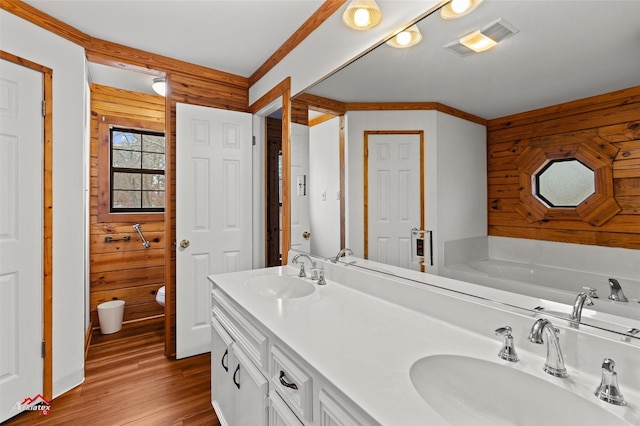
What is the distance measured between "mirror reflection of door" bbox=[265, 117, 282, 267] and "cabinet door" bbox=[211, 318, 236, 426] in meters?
1.13

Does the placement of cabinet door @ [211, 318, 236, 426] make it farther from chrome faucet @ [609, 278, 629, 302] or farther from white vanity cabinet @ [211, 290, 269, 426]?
chrome faucet @ [609, 278, 629, 302]

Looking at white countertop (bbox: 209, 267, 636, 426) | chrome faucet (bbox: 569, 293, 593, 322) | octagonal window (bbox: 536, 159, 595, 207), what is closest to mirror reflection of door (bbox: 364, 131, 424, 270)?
white countertop (bbox: 209, 267, 636, 426)

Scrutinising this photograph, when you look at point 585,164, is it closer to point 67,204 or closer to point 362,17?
point 362,17

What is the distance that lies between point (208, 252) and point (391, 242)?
1.75m

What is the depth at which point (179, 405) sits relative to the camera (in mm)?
2004

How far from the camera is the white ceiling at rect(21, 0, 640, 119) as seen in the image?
34.4 inches

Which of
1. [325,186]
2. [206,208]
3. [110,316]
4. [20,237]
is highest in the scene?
[325,186]

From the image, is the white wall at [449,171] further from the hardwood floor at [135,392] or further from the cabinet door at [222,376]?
the hardwood floor at [135,392]

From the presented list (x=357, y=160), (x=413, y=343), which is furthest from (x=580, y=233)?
(x=357, y=160)

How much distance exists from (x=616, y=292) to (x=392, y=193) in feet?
2.79

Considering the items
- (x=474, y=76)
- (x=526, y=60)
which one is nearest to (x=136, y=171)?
(x=474, y=76)

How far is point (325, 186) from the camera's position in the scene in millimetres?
1948

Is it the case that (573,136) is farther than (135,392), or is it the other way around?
(135,392)

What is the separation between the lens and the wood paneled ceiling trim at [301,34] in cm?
184
